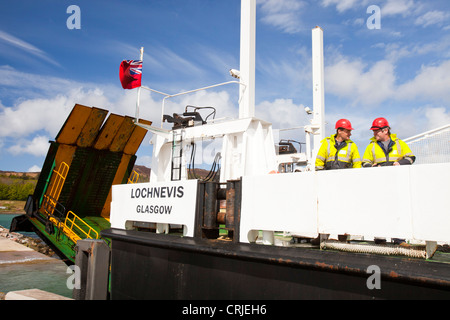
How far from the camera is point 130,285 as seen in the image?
448cm

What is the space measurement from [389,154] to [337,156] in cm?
54

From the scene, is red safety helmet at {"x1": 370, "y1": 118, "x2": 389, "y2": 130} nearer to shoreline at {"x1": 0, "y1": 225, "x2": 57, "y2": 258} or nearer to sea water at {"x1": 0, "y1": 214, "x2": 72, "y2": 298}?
sea water at {"x1": 0, "y1": 214, "x2": 72, "y2": 298}

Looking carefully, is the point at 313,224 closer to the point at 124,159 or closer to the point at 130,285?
the point at 130,285

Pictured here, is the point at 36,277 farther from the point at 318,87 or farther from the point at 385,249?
the point at 385,249

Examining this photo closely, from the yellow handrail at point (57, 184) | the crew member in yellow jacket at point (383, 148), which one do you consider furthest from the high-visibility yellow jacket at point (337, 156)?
the yellow handrail at point (57, 184)

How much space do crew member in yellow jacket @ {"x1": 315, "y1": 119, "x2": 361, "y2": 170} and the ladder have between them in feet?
9.43

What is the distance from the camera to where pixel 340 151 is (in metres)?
3.96

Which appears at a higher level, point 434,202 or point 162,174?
point 162,174

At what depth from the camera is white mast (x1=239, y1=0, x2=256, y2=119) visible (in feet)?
22.4

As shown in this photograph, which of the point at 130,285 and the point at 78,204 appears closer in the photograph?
the point at 130,285

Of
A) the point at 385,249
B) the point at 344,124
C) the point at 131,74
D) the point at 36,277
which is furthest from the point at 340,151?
the point at 36,277
